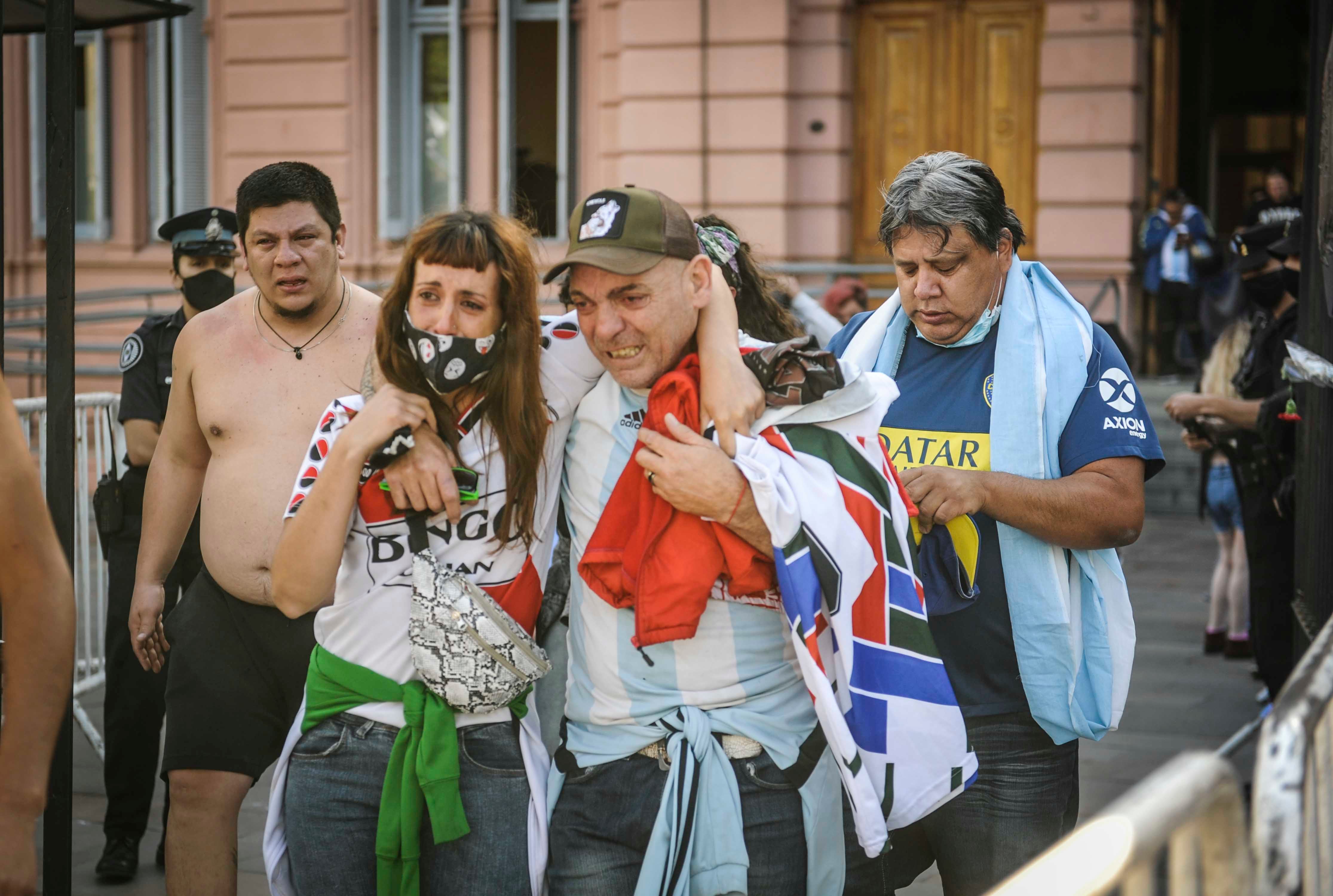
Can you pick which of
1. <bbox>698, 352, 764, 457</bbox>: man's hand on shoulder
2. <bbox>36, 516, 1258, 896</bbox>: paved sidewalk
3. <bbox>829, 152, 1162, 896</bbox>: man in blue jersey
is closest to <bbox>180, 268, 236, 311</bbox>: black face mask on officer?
<bbox>36, 516, 1258, 896</bbox>: paved sidewalk

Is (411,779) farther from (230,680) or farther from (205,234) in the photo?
(205,234)

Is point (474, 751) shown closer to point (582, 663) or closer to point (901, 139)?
point (582, 663)

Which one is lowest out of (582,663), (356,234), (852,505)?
(582,663)

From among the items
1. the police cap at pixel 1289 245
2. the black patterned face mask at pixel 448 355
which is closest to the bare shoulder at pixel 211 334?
the black patterned face mask at pixel 448 355

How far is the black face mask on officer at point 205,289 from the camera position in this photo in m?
5.18

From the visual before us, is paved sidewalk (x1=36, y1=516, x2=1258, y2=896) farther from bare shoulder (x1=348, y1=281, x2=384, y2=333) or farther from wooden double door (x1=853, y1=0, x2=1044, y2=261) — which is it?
wooden double door (x1=853, y1=0, x2=1044, y2=261)

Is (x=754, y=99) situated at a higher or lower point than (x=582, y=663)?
higher

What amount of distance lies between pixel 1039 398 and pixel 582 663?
1.13 metres

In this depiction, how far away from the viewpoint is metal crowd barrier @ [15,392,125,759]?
604 centimetres

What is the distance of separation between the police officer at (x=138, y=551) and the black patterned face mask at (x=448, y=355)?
2.23 m

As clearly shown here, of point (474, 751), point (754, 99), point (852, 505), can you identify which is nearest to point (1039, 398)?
point (852, 505)

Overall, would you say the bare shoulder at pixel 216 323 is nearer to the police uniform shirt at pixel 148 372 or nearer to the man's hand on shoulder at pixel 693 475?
the police uniform shirt at pixel 148 372

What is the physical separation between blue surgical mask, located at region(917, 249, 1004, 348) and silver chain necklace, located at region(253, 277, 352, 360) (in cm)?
173

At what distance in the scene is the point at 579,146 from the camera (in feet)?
47.6
